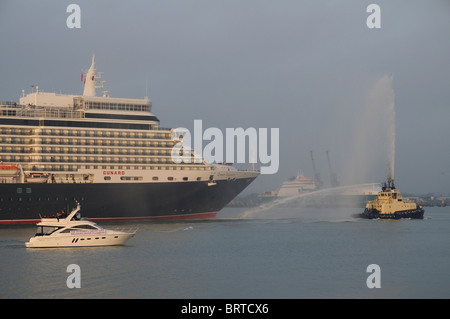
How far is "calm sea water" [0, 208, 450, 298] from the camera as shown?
30.0 meters

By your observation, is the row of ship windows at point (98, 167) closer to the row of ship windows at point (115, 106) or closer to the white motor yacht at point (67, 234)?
the row of ship windows at point (115, 106)

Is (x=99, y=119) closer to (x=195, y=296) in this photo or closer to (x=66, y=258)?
(x=66, y=258)

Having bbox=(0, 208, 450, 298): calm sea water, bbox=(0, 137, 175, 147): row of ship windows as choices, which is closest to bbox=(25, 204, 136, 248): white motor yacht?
bbox=(0, 208, 450, 298): calm sea water

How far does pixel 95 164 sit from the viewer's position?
7081 cm

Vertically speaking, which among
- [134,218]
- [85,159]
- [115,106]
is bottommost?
[134,218]

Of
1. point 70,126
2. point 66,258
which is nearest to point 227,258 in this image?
point 66,258

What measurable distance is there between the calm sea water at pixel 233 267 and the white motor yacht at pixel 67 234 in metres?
1.19

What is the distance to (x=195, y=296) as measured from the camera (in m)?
28.9

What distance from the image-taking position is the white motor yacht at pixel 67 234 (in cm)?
4600

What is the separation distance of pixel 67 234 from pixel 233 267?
610 inches

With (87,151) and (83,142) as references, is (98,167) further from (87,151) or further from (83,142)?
(83,142)

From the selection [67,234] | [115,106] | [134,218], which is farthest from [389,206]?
[67,234]
